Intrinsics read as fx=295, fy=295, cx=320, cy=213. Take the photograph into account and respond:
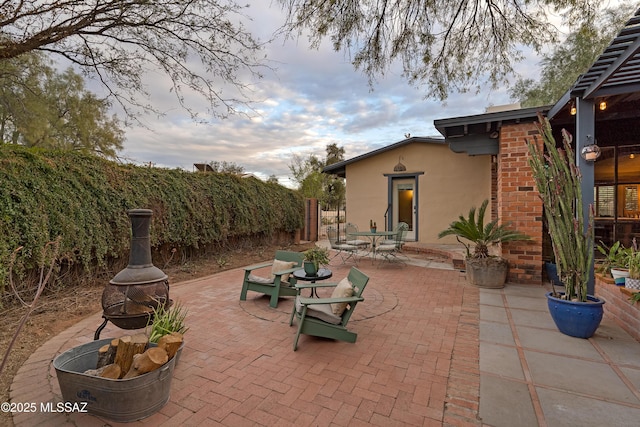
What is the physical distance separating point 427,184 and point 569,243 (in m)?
6.12

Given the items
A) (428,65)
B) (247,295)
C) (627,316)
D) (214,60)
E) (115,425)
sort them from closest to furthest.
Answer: (115,425) → (627,316) → (428,65) → (247,295) → (214,60)

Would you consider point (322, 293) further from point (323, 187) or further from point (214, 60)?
point (323, 187)

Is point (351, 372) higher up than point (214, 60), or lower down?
lower down

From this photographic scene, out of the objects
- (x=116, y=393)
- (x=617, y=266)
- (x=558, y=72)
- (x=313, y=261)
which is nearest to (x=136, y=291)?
(x=116, y=393)

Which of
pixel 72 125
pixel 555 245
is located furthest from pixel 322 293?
pixel 72 125

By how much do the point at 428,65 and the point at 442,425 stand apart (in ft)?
13.8

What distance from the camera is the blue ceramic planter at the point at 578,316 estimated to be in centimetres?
293

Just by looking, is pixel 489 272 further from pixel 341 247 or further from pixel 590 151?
pixel 341 247

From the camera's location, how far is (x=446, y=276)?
5867mm

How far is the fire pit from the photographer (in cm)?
264

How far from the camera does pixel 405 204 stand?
380 inches

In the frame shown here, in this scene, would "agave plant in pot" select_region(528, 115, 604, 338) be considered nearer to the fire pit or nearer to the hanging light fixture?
the fire pit

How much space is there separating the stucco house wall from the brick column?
10.6 ft

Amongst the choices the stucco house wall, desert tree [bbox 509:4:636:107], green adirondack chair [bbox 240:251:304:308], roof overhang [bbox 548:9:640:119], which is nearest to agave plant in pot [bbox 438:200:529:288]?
roof overhang [bbox 548:9:640:119]
